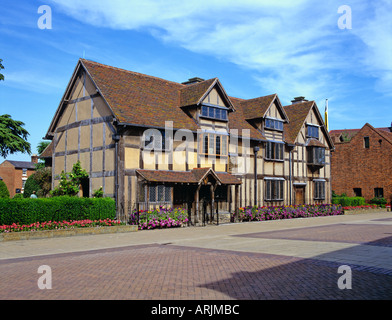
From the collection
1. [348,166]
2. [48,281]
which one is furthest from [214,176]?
[348,166]

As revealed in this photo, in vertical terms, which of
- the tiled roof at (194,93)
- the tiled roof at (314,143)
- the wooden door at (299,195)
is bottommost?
the wooden door at (299,195)

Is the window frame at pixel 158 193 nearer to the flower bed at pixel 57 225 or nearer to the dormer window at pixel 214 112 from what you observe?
the flower bed at pixel 57 225

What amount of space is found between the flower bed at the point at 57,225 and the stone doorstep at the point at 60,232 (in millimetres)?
592

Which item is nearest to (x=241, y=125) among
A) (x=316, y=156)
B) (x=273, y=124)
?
(x=273, y=124)

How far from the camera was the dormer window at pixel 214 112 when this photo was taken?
93.2 feet

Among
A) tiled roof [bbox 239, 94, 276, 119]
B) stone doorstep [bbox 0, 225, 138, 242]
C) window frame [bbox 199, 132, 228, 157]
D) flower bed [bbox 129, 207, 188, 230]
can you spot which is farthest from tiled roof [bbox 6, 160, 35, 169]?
stone doorstep [bbox 0, 225, 138, 242]

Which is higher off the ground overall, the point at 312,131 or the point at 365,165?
the point at 312,131

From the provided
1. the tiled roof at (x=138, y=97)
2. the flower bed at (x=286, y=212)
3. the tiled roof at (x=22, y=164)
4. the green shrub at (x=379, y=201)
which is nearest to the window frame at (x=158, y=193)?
the tiled roof at (x=138, y=97)

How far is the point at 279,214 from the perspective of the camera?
30.5 meters

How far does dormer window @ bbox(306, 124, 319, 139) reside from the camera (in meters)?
37.3

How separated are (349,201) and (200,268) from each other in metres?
34.7

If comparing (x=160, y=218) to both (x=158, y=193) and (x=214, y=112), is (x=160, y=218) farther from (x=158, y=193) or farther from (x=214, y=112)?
(x=214, y=112)

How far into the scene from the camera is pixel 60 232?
18.6 meters
